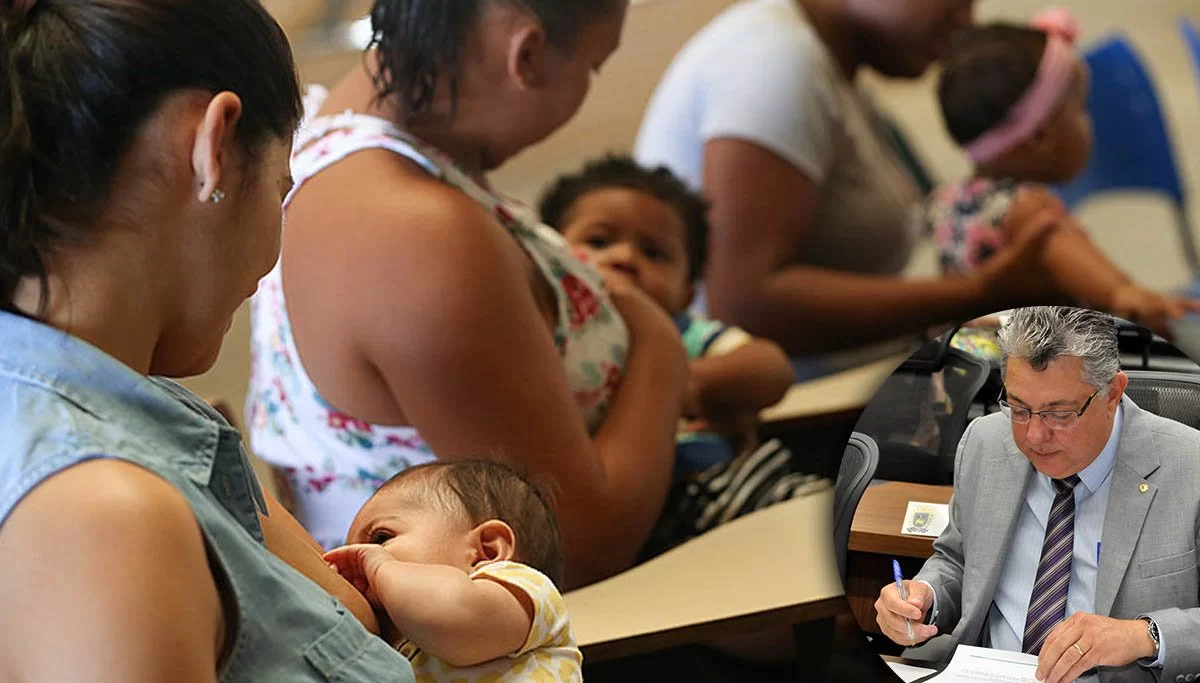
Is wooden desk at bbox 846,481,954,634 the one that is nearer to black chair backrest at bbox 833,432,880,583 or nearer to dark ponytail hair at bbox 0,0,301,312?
black chair backrest at bbox 833,432,880,583

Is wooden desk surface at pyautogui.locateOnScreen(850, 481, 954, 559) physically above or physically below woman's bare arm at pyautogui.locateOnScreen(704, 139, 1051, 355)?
above

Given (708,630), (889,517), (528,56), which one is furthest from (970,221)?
(889,517)

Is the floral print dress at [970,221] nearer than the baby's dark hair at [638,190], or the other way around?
the baby's dark hair at [638,190]

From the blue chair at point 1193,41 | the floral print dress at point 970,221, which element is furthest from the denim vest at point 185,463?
the blue chair at point 1193,41

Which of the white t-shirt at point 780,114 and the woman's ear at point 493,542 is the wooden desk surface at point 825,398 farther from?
the woman's ear at point 493,542

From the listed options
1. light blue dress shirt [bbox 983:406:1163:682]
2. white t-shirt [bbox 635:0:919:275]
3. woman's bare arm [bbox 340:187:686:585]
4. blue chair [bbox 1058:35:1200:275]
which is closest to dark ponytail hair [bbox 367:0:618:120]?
woman's bare arm [bbox 340:187:686:585]

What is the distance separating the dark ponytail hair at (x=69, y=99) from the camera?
1.88 feet

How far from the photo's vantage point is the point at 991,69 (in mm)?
2158

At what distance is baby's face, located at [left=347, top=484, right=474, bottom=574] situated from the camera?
780mm

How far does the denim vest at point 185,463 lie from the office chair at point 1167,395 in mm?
433

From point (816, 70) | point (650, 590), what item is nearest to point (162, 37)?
point (650, 590)

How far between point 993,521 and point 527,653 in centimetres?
28

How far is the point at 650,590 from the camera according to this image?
41.6 inches

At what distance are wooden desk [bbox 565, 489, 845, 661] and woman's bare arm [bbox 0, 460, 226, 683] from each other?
47 cm
